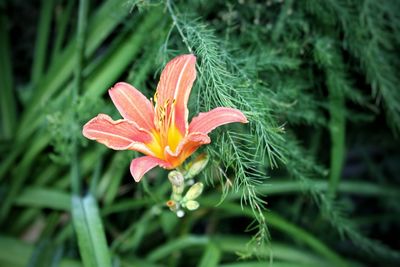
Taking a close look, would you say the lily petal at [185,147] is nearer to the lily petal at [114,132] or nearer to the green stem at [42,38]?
the lily petal at [114,132]

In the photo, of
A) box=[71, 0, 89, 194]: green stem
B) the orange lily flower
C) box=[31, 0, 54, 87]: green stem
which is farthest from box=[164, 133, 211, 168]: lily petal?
box=[31, 0, 54, 87]: green stem

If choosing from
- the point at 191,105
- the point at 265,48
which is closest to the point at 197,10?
the point at 265,48

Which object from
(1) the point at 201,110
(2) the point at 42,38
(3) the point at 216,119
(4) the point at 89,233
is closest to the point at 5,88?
(2) the point at 42,38

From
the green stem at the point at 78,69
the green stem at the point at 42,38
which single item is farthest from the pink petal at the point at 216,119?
the green stem at the point at 42,38

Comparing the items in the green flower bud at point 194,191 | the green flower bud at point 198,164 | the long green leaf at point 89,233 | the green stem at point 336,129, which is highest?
the green flower bud at point 198,164

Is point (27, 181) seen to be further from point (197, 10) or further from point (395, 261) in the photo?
point (395, 261)

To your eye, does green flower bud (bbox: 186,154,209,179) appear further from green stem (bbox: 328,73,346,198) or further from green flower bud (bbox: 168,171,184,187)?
green stem (bbox: 328,73,346,198)
